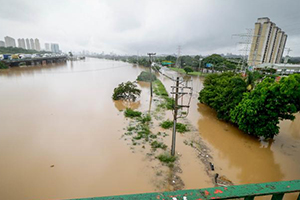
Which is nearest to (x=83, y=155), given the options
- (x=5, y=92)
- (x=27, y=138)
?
(x=27, y=138)

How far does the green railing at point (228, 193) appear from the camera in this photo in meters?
0.76

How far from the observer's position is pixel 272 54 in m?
36.4

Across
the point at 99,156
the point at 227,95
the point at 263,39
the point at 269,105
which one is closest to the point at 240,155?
the point at 269,105

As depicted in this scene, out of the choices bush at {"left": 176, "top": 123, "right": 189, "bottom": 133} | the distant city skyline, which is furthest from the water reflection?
the distant city skyline

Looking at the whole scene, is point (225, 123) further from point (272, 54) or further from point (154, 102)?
point (272, 54)

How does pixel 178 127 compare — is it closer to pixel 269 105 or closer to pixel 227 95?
pixel 227 95

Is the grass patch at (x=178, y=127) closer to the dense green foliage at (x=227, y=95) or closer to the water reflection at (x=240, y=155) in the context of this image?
the water reflection at (x=240, y=155)

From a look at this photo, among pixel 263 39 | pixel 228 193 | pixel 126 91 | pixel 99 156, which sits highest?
pixel 263 39

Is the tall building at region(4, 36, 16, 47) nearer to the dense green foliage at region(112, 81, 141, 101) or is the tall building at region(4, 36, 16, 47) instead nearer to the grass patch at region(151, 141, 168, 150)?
the dense green foliage at region(112, 81, 141, 101)

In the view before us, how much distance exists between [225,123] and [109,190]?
7.98 metres

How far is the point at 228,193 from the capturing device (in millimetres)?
772

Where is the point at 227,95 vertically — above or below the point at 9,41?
below

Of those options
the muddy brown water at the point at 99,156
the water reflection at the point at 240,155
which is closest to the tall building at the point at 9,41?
the muddy brown water at the point at 99,156

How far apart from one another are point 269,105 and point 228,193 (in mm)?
7307
